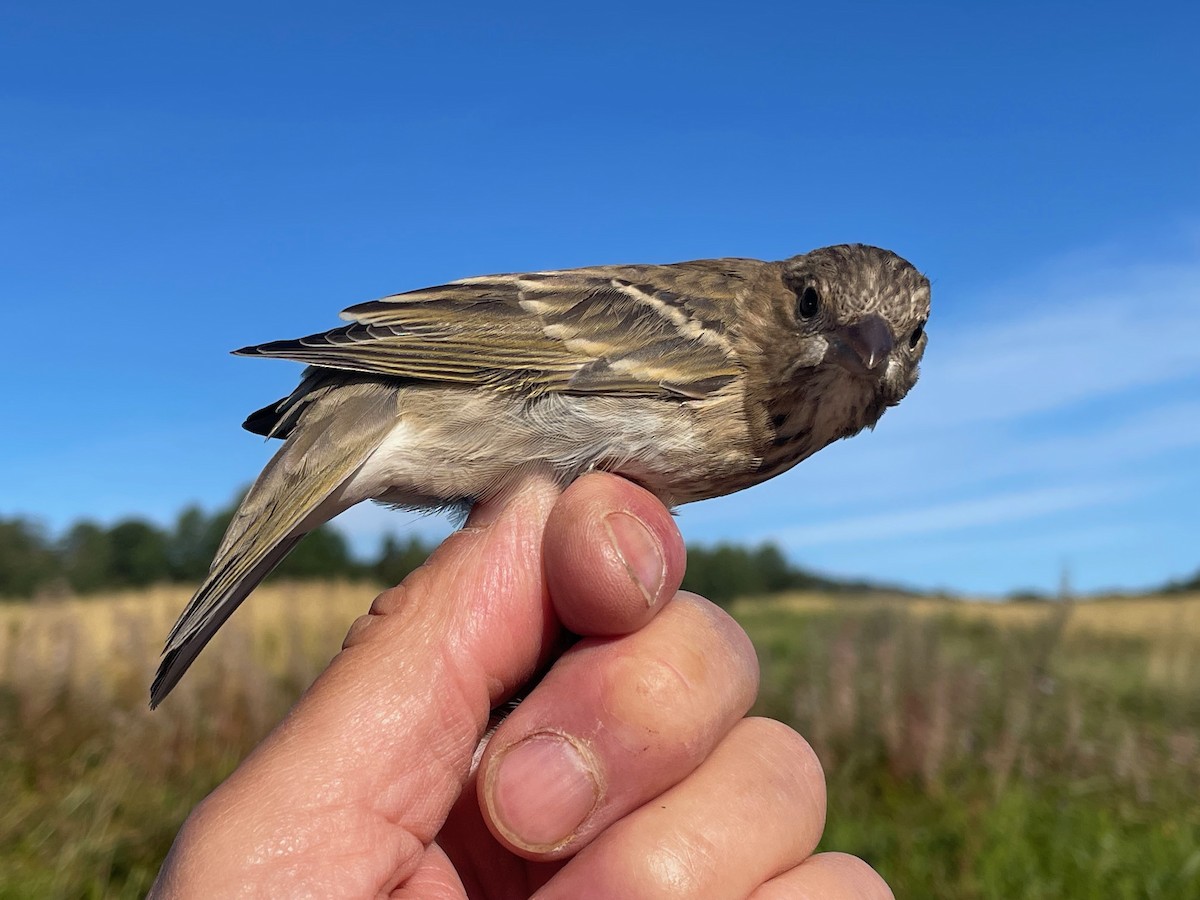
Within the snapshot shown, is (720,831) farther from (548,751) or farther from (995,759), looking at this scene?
(995,759)

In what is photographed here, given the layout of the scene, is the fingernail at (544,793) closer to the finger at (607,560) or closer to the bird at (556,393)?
the finger at (607,560)

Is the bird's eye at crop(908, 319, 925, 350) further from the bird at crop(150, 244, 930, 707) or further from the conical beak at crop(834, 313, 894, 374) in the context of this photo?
the conical beak at crop(834, 313, 894, 374)

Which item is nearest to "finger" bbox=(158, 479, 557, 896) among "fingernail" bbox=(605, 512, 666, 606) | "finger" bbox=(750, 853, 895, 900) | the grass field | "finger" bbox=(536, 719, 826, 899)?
"fingernail" bbox=(605, 512, 666, 606)

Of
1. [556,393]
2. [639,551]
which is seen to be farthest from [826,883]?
[556,393]

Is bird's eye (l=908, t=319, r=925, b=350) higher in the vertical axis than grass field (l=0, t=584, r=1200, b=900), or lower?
higher

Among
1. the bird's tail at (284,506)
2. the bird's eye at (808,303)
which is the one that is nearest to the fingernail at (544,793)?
the bird's tail at (284,506)

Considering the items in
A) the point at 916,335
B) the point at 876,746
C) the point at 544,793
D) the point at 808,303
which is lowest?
the point at 876,746

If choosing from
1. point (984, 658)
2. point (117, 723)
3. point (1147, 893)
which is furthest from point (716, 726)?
point (984, 658)
